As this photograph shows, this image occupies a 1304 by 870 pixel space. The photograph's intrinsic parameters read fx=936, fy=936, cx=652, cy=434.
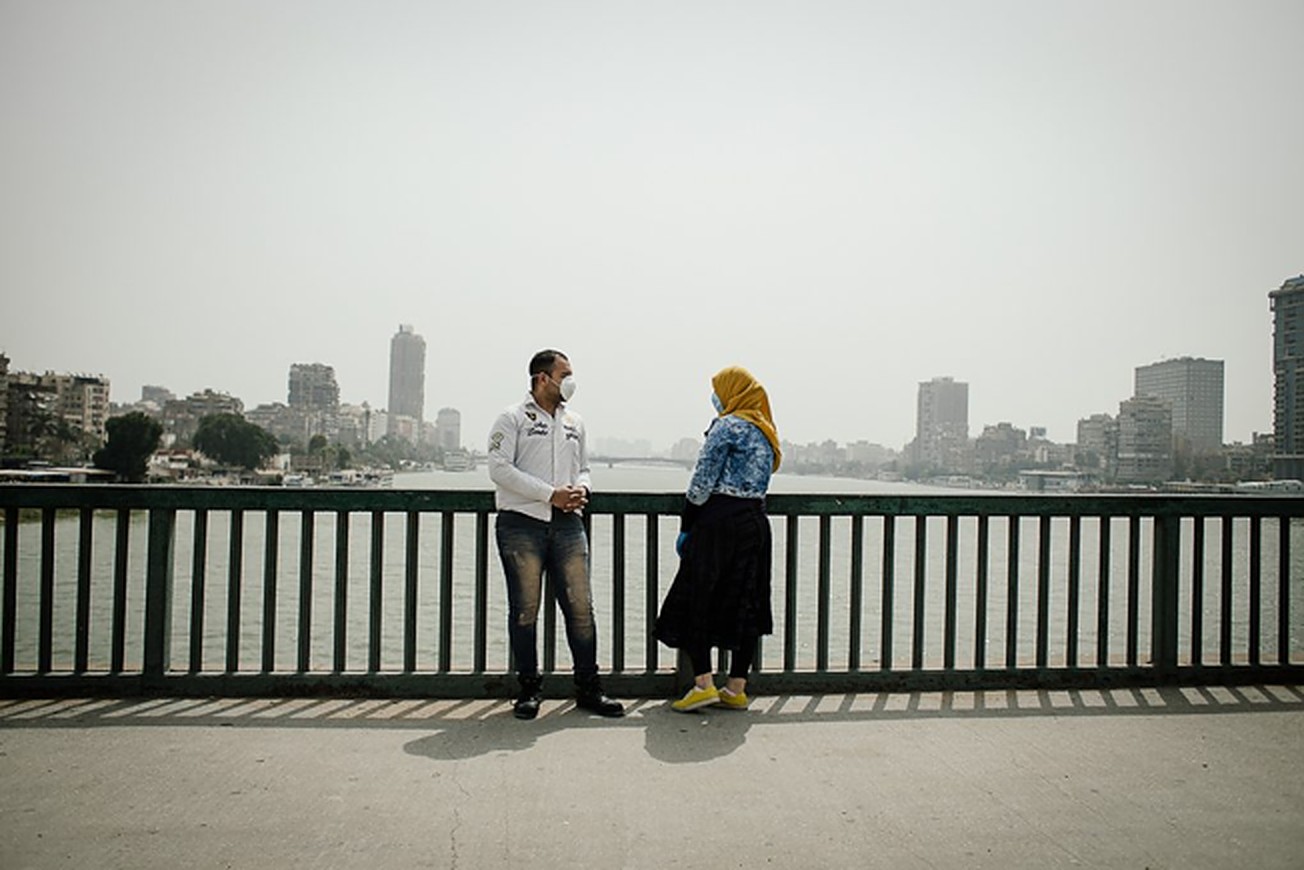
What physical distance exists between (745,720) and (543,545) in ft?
4.67

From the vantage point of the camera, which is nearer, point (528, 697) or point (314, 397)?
point (528, 697)

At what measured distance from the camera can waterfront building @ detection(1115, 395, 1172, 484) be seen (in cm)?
4966

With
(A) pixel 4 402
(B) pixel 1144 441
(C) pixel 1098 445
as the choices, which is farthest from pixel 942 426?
(A) pixel 4 402

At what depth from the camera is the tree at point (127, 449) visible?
66.4 m

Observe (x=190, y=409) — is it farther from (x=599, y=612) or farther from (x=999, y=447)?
(x=599, y=612)

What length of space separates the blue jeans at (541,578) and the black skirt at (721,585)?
0.46 m

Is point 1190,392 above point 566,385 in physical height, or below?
above

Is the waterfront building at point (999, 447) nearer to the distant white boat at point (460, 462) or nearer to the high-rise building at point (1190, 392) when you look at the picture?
the high-rise building at point (1190, 392)

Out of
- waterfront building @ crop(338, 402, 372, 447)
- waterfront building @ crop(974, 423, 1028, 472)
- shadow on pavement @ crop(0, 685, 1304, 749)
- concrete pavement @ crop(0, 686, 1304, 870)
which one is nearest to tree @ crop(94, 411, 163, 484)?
waterfront building @ crop(974, 423, 1028, 472)

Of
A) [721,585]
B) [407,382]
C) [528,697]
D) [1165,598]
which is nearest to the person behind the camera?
[528,697]

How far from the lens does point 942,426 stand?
295ft

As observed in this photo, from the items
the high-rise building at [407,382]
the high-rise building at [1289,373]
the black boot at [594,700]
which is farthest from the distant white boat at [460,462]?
the black boot at [594,700]

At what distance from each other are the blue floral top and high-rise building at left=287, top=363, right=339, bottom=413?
180055 mm

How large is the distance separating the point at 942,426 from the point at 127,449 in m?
69.3
